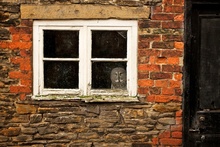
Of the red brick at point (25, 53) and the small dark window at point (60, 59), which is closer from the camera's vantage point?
the red brick at point (25, 53)

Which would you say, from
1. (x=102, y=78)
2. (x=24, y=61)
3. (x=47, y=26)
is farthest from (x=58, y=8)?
(x=102, y=78)

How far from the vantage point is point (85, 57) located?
3752mm

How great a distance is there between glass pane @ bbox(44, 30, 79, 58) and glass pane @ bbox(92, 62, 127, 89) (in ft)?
1.10

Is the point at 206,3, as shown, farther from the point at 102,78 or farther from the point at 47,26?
the point at 47,26

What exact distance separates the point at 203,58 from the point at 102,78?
1394 millimetres

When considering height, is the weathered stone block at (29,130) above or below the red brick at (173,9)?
below

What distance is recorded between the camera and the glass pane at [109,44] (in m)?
3.81

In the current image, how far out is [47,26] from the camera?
3717 millimetres

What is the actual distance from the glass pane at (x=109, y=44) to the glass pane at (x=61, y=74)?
0.35 meters

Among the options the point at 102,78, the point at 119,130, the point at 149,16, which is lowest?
the point at 119,130

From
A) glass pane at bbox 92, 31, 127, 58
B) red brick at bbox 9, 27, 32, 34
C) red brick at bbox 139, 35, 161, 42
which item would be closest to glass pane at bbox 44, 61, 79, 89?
glass pane at bbox 92, 31, 127, 58

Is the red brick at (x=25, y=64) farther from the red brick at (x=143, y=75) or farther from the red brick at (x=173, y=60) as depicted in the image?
the red brick at (x=173, y=60)

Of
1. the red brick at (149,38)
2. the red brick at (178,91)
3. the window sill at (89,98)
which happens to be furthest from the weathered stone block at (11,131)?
the red brick at (178,91)

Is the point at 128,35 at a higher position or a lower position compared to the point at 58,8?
lower
